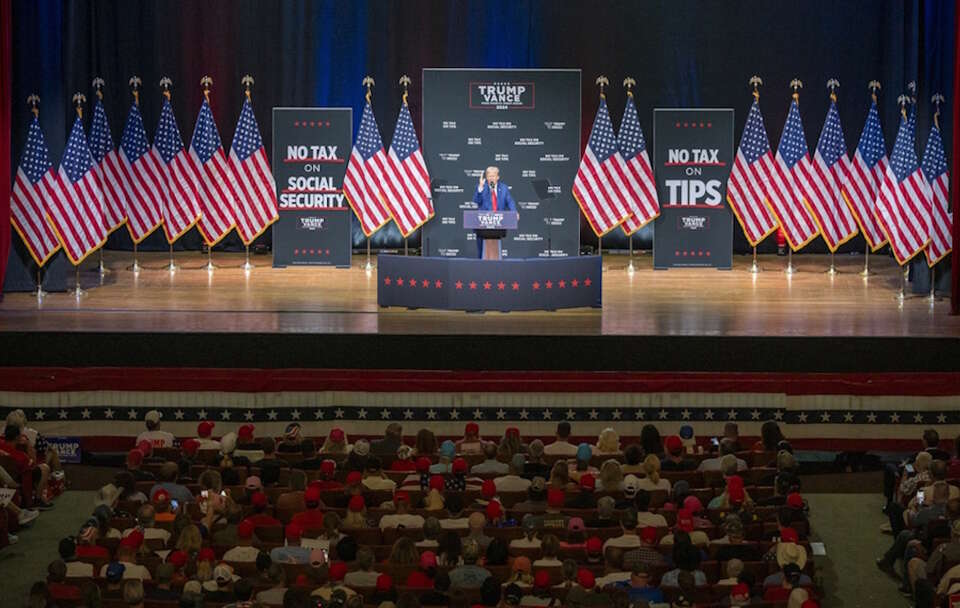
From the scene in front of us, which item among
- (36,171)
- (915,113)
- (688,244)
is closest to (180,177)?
(36,171)

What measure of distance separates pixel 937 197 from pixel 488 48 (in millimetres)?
8674

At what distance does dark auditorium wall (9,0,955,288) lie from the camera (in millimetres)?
26922

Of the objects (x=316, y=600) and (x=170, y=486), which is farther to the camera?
(x=170, y=486)

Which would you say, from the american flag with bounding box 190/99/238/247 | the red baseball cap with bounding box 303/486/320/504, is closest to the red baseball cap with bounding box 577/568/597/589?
the red baseball cap with bounding box 303/486/320/504

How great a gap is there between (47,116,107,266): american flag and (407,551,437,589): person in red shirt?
11.5 m

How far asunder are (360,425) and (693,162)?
353 inches

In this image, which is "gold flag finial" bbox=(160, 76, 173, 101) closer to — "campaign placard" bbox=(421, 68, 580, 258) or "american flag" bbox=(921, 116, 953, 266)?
"campaign placard" bbox=(421, 68, 580, 258)

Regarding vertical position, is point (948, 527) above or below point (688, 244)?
below

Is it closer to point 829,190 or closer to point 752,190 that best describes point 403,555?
point 752,190

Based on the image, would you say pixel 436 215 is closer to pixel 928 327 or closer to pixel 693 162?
pixel 693 162

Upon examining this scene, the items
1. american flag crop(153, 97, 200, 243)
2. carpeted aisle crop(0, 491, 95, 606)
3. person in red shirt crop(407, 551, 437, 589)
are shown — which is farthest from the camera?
american flag crop(153, 97, 200, 243)

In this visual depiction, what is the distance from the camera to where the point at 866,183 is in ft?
78.2

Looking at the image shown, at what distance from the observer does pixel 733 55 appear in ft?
88.7

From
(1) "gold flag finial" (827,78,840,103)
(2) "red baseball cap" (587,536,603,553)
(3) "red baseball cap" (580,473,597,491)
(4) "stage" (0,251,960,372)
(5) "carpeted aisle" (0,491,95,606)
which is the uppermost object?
(1) "gold flag finial" (827,78,840,103)
